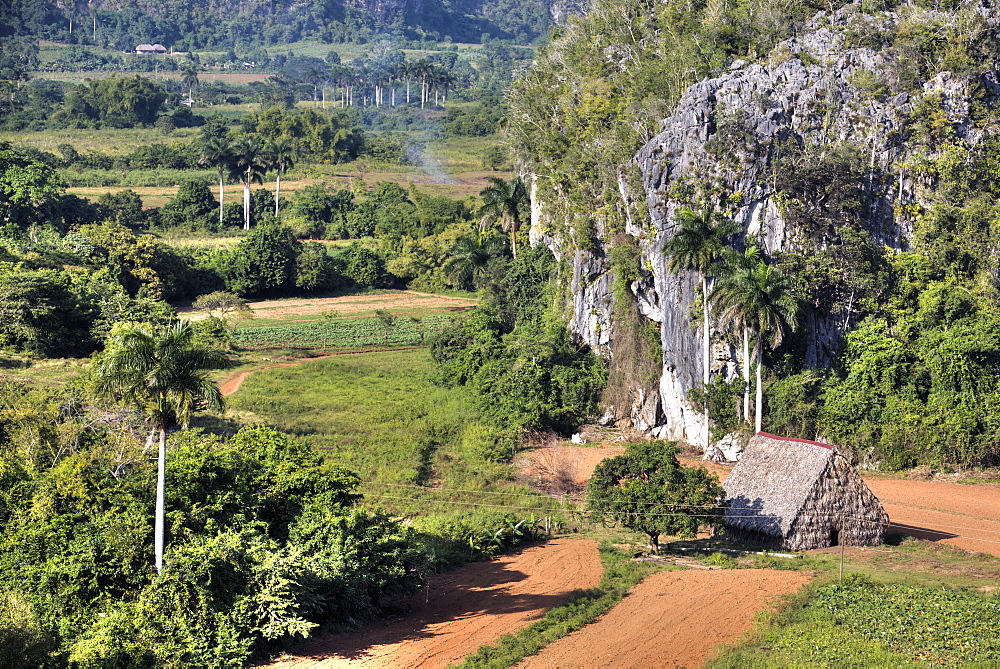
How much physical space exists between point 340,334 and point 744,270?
29.0 metres

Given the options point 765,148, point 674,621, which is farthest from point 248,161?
point 674,621

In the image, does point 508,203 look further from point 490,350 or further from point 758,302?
point 758,302

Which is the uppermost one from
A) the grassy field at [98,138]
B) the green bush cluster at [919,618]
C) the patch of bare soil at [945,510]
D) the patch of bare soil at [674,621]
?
the grassy field at [98,138]

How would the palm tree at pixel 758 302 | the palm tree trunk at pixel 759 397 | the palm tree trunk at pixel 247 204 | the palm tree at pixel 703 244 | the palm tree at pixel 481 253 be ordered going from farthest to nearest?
the palm tree trunk at pixel 247 204 < the palm tree at pixel 481 253 < the palm tree at pixel 703 244 < the palm tree trunk at pixel 759 397 < the palm tree at pixel 758 302

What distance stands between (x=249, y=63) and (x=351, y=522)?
182 m

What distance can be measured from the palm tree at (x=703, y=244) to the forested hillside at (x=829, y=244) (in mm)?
64

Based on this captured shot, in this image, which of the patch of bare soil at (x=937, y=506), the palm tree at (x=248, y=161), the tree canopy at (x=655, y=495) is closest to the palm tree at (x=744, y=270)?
the patch of bare soil at (x=937, y=506)

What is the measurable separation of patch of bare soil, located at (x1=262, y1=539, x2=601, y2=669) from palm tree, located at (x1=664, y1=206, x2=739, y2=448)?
1171cm

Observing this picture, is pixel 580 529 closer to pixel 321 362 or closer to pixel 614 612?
pixel 614 612

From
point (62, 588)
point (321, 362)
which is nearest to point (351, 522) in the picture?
point (62, 588)

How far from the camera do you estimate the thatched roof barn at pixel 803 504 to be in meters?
30.7

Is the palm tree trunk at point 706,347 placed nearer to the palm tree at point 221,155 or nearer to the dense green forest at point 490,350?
the dense green forest at point 490,350

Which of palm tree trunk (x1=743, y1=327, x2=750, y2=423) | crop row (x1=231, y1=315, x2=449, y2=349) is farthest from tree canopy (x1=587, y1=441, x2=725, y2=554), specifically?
crop row (x1=231, y1=315, x2=449, y2=349)

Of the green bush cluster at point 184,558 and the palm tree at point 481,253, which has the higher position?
the palm tree at point 481,253
